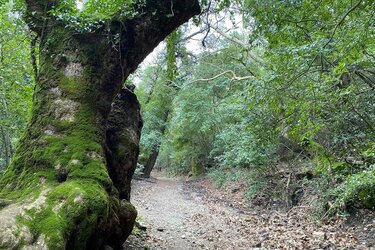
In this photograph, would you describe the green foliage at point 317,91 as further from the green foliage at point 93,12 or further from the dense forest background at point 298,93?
the green foliage at point 93,12

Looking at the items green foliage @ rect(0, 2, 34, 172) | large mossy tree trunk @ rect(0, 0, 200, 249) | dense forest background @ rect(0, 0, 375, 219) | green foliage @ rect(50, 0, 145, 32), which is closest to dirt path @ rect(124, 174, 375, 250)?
dense forest background @ rect(0, 0, 375, 219)

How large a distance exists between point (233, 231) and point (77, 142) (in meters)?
5.41

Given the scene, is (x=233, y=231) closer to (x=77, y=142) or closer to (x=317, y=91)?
(x=317, y=91)

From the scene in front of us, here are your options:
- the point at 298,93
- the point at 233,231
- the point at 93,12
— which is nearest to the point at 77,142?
the point at 93,12

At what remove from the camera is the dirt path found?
5.98m

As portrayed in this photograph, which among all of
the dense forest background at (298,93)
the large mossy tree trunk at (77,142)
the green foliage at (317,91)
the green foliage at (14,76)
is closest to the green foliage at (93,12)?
the large mossy tree trunk at (77,142)

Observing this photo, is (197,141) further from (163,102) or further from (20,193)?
(20,193)

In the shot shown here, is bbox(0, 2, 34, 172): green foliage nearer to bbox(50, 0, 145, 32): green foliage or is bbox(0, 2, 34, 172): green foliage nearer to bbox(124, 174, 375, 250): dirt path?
bbox(50, 0, 145, 32): green foliage

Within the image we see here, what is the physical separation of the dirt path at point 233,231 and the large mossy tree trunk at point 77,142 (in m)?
1.87

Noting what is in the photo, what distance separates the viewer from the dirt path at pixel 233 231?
19.6 feet

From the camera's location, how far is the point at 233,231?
7707 millimetres

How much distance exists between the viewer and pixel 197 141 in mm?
23000

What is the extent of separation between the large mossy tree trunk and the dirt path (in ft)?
6.13

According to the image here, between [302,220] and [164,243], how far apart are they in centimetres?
416
